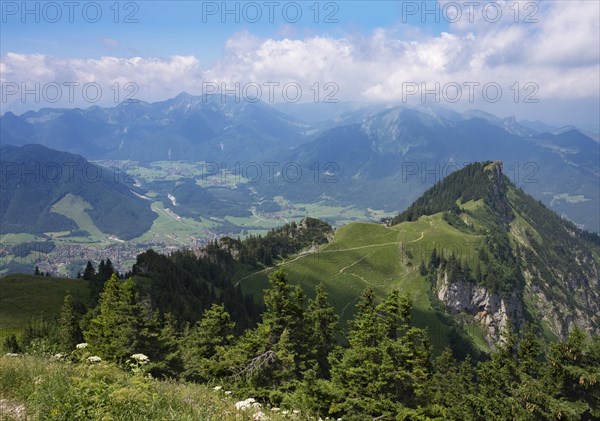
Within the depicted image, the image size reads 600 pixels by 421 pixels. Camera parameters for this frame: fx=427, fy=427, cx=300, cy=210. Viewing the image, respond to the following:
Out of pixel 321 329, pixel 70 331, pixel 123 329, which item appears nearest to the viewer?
pixel 123 329

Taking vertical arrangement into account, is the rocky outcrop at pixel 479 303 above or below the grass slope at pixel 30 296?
below

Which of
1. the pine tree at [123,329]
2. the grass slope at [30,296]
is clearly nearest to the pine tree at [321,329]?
the pine tree at [123,329]

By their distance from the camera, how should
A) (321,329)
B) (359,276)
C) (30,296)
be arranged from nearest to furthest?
(321,329) < (30,296) < (359,276)

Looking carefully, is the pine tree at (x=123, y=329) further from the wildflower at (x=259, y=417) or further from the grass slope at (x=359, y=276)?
the grass slope at (x=359, y=276)

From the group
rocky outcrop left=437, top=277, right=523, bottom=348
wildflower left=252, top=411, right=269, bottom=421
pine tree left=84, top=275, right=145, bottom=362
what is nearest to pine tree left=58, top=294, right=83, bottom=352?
pine tree left=84, top=275, right=145, bottom=362

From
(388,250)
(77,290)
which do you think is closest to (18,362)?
(77,290)

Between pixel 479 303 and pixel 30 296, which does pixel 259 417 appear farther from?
pixel 479 303

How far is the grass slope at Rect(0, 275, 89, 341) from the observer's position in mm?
98400

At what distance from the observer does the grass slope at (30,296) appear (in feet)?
323

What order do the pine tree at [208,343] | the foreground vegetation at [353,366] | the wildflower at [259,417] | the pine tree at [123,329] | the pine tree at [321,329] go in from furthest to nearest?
the pine tree at [208,343], the pine tree at [123,329], the pine tree at [321,329], the foreground vegetation at [353,366], the wildflower at [259,417]

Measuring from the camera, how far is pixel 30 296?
369 ft

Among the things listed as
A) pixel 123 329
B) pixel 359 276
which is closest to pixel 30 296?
pixel 123 329

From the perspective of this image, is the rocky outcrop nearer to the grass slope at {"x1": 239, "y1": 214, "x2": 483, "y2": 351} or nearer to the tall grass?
the grass slope at {"x1": 239, "y1": 214, "x2": 483, "y2": 351}

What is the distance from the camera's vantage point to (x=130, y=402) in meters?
11.9
